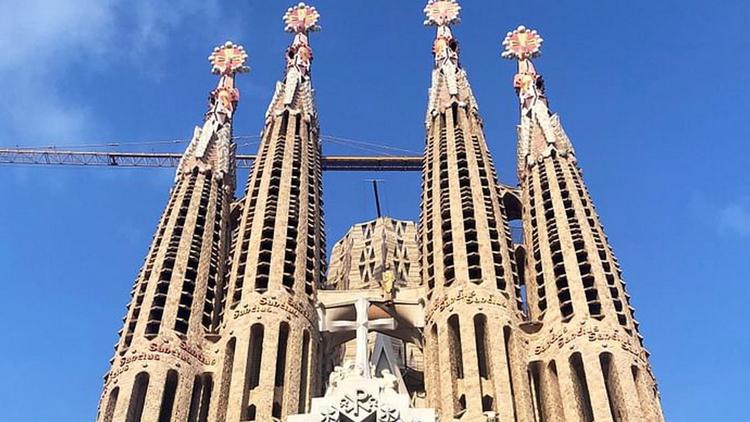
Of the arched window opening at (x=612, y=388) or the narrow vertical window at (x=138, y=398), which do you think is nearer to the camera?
the arched window opening at (x=612, y=388)

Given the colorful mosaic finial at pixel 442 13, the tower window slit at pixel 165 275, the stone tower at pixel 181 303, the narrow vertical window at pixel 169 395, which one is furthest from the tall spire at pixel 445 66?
the narrow vertical window at pixel 169 395

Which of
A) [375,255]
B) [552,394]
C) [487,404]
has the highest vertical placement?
[375,255]

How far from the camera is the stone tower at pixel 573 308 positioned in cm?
3372

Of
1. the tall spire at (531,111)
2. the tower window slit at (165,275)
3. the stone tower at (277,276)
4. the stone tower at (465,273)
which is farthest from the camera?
the tall spire at (531,111)

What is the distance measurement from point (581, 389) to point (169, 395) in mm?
13172

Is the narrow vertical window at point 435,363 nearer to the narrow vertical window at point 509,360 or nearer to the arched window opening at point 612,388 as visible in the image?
the narrow vertical window at point 509,360

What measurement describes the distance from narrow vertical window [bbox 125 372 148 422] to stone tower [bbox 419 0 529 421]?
9139mm

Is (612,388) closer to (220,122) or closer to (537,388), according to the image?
(537,388)

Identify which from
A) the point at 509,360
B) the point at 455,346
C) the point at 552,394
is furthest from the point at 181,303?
the point at 552,394

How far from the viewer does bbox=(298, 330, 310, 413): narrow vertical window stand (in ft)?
117

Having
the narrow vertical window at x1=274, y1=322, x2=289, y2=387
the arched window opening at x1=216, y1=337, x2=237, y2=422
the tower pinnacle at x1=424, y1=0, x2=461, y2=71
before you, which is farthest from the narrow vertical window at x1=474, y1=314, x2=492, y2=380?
the tower pinnacle at x1=424, y1=0, x2=461, y2=71

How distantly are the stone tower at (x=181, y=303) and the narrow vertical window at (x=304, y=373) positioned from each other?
3.07 m

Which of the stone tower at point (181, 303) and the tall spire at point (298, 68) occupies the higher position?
the tall spire at point (298, 68)

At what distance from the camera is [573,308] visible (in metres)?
36.7
